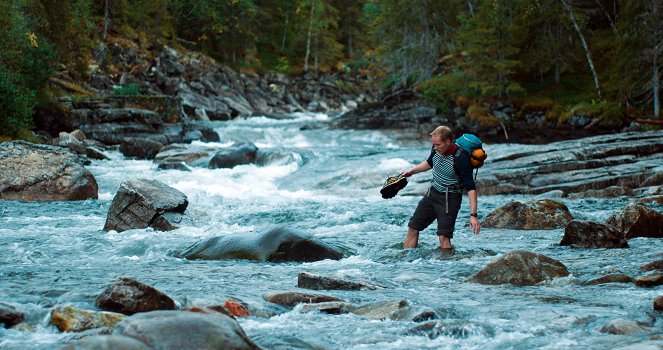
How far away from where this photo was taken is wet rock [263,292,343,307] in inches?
281

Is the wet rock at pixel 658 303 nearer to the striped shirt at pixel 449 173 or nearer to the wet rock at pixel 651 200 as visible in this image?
the striped shirt at pixel 449 173

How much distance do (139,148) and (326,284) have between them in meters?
19.5

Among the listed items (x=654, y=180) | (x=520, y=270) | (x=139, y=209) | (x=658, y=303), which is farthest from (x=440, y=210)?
(x=654, y=180)

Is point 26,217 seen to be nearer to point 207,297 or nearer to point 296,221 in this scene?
point 296,221

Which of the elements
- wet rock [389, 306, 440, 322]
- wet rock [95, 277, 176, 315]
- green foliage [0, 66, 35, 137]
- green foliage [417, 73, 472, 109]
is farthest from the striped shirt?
green foliage [417, 73, 472, 109]

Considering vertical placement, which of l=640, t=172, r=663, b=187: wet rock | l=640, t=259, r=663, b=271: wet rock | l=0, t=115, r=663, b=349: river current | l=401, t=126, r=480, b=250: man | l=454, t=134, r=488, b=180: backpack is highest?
l=454, t=134, r=488, b=180: backpack

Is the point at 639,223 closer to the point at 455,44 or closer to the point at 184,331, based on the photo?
the point at 184,331

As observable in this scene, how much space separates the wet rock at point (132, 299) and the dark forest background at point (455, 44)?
1743 cm

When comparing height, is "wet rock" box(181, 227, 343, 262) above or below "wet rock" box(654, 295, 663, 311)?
below

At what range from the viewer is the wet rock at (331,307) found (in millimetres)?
6842

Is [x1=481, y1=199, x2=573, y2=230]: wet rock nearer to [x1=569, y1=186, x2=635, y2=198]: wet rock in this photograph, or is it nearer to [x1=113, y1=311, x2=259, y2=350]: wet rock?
[x1=569, y1=186, x2=635, y2=198]: wet rock

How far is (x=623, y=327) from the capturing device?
5898mm

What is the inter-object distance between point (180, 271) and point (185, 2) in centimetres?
5636

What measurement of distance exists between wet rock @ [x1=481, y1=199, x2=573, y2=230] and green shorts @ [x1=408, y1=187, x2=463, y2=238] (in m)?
3.55
